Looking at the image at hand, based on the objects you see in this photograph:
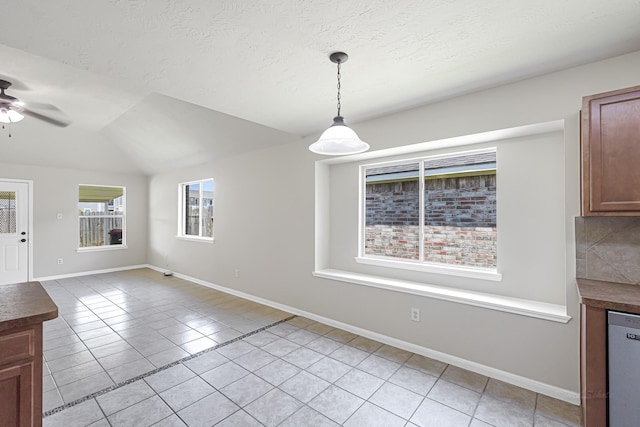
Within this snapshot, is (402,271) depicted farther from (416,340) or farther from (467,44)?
(467,44)

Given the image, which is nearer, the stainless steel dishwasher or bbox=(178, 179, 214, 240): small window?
the stainless steel dishwasher

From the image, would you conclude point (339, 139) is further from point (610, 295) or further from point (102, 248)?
point (102, 248)

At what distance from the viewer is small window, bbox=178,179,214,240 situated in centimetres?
579

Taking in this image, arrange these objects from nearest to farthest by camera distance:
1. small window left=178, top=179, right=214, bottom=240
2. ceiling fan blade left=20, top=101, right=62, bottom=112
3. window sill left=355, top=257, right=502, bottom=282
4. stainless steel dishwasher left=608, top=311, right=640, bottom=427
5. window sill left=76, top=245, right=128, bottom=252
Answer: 1. stainless steel dishwasher left=608, top=311, right=640, bottom=427
2. window sill left=355, top=257, right=502, bottom=282
3. ceiling fan blade left=20, top=101, right=62, bottom=112
4. small window left=178, top=179, right=214, bottom=240
5. window sill left=76, top=245, right=128, bottom=252

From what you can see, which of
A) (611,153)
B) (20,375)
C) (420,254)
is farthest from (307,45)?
(420,254)

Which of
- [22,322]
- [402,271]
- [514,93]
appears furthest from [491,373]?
[22,322]

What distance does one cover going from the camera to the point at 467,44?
190cm

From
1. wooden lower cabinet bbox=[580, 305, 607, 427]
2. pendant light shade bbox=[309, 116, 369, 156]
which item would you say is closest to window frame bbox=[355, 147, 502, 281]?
wooden lower cabinet bbox=[580, 305, 607, 427]

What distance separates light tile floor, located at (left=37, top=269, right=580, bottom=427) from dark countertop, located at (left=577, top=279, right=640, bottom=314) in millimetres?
925

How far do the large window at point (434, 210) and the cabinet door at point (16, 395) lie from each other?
3124 millimetres

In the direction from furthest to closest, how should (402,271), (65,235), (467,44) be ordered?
1. (65,235)
2. (402,271)
3. (467,44)

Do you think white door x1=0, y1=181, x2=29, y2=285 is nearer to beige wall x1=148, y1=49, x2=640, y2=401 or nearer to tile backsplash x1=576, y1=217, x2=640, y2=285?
beige wall x1=148, y1=49, x2=640, y2=401

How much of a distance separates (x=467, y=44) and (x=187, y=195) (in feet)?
19.7

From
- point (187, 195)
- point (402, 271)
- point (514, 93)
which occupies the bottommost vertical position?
point (402, 271)
